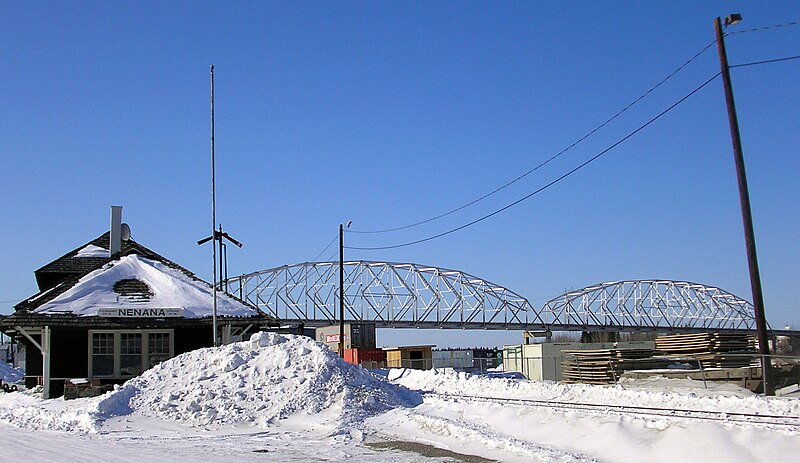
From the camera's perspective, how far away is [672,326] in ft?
650

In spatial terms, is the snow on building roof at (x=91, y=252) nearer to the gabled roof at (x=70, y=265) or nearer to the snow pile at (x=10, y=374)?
the gabled roof at (x=70, y=265)

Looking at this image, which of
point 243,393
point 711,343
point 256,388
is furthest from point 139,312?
point 711,343

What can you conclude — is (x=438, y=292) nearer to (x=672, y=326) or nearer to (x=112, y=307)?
(x=672, y=326)

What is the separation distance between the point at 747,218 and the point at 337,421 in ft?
44.0

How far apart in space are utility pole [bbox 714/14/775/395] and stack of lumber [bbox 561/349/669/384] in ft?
28.8

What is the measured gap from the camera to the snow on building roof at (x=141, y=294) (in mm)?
35781

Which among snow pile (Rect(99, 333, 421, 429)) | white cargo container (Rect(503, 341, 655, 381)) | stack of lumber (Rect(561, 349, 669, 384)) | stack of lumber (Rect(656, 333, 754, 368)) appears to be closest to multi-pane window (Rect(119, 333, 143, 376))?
snow pile (Rect(99, 333, 421, 429))

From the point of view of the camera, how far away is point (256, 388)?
27203 millimetres

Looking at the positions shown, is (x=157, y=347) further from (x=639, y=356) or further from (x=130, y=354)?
(x=639, y=356)

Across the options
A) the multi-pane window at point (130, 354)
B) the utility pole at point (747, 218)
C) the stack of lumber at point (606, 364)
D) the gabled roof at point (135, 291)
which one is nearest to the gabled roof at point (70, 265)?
the gabled roof at point (135, 291)

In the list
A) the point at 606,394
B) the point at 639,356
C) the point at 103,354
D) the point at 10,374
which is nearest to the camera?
the point at 606,394

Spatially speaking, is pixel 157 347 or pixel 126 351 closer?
pixel 126 351

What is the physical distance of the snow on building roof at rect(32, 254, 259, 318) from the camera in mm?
35781

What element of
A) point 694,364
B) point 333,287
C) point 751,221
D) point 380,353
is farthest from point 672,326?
point 751,221
